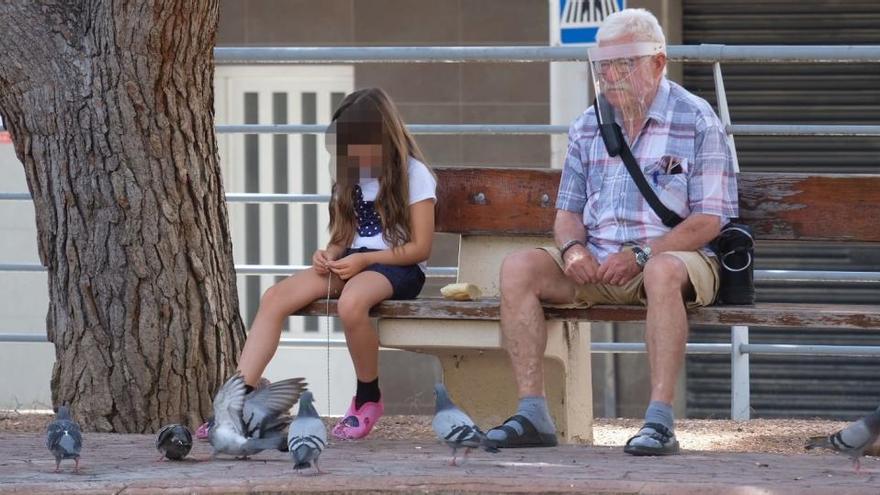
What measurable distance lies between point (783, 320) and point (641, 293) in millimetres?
459

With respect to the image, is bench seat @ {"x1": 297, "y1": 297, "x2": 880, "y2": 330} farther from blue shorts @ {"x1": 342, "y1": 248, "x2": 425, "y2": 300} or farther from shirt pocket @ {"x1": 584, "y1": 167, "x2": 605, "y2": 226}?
shirt pocket @ {"x1": 584, "y1": 167, "x2": 605, "y2": 226}

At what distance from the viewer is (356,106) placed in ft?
19.5

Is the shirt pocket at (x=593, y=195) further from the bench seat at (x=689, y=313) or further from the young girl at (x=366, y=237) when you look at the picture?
the young girl at (x=366, y=237)

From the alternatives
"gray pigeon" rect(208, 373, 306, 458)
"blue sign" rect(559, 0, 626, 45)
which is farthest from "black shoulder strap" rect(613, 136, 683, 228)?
"blue sign" rect(559, 0, 626, 45)

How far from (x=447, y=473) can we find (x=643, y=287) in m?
1.05

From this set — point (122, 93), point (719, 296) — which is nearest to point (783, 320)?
point (719, 296)

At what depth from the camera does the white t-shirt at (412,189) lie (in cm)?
591

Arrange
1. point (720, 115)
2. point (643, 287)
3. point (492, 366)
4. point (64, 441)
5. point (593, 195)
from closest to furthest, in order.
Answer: point (64, 441) < point (643, 287) < point (593, 195) < point (492, 366) < point (720, 115)

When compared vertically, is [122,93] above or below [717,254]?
above

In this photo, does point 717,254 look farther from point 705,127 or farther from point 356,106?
point 356,106

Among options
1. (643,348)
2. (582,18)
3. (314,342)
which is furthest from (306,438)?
(582,18)

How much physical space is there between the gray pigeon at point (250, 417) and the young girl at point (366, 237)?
40 centimetres

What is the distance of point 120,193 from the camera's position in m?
5.98

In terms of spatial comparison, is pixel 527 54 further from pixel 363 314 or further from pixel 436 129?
pixel 363 314
